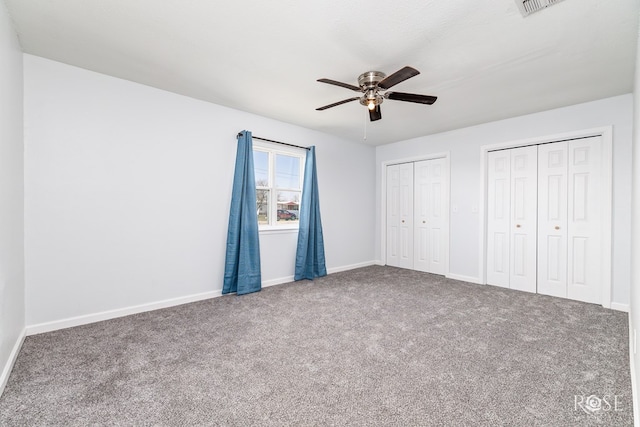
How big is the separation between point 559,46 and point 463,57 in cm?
71

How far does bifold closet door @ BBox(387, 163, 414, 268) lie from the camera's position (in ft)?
17.6

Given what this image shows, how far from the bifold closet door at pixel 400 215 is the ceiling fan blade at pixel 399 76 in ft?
10.3

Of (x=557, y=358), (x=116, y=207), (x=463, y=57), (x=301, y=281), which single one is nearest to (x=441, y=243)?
(x=301, y=281)

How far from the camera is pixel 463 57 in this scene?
8.04ft

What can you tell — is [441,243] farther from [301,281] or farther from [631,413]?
[631,413]

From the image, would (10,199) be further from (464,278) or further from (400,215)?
(464,278)

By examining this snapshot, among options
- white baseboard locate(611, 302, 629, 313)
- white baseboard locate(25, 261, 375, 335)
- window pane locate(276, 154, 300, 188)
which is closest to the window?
window pane locate(276, 154, 300, 188)

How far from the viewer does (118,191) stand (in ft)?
9.67

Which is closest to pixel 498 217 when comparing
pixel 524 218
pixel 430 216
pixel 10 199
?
pixel 524 218

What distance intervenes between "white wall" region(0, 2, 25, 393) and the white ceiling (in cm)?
33

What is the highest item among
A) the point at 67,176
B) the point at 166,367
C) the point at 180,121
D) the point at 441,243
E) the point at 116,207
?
the point at 180,121

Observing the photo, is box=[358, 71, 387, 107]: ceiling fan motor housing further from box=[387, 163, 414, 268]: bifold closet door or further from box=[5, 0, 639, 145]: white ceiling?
box=[387, 163, 414, 268]: bifold closet door

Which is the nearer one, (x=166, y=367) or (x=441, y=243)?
(x=166, y=367)

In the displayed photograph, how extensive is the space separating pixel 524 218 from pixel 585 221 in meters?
0.64
